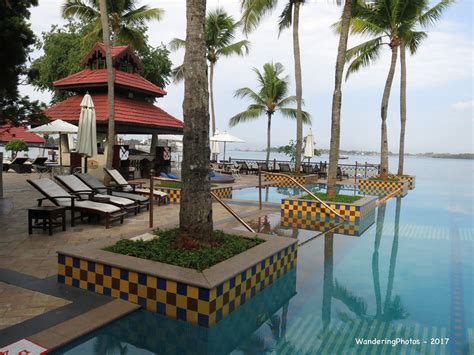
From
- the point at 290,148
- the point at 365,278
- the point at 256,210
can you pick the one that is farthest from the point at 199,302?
the point at 290,148

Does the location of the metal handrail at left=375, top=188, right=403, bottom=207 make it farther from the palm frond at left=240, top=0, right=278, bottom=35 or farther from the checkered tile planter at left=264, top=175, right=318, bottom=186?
the palm frond at left=240, top=0, right=278, bottom=35

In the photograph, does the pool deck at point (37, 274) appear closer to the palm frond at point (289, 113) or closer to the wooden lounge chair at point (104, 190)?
the wooden lounge chair at point (104, 190)

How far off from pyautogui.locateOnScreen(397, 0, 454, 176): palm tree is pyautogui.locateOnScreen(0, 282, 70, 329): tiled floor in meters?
16.8

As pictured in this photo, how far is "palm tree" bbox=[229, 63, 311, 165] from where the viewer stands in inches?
1027

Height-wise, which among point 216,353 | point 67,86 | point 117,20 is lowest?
point 216,353

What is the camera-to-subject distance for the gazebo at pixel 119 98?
54.8ft

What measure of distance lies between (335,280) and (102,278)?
9.82 feet

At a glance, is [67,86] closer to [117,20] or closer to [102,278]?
[117,20]

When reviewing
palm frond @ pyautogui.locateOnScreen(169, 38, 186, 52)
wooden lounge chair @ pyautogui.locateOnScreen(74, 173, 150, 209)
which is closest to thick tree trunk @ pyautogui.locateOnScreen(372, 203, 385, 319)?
wooden lounge chair @ pyautogui.locateOnScreen(74, 173, 150, 209)

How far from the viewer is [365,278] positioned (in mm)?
5383

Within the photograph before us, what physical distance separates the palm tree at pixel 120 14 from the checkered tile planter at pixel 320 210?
39.2 ft

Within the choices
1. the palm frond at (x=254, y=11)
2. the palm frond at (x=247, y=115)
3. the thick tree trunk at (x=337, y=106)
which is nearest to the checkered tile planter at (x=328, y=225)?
the thick tree trunk at (x=337, y=106)

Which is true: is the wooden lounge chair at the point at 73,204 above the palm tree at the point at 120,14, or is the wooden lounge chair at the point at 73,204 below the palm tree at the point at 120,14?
below

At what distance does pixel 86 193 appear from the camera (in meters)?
8.23
